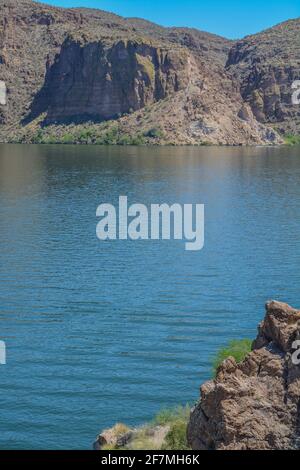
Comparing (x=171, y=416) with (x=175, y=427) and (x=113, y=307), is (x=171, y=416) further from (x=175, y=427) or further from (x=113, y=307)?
(x=113, y=307)

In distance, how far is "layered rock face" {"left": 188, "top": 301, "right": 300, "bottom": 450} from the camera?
21953 mm

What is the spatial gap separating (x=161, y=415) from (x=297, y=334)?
280 inches

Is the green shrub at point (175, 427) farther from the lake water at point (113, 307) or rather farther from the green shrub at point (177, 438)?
the lake water at point (113, 307)

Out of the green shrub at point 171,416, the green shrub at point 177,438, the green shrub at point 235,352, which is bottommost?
the green shrub at point 177,438

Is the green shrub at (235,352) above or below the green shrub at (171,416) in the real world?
above

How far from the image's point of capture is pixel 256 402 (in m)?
22.4

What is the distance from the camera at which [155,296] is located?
160ft

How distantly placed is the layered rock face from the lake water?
7318 millimetres

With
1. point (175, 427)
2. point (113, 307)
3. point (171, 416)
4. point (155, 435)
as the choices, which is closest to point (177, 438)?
point (175, 427)

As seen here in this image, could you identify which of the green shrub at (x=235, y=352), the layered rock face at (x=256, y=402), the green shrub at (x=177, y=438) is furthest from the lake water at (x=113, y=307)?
the layered rock face at (x=256, y=402)

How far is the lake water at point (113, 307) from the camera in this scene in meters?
32.2

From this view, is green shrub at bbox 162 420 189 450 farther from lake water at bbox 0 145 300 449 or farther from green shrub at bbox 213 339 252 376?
green shrub at bbox 213 339 252 376

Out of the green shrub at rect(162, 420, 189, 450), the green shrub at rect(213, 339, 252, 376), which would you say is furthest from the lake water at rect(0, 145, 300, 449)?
the green shrub at rect(162, 420, 189, 450)

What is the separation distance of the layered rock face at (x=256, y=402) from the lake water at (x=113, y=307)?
732cm
